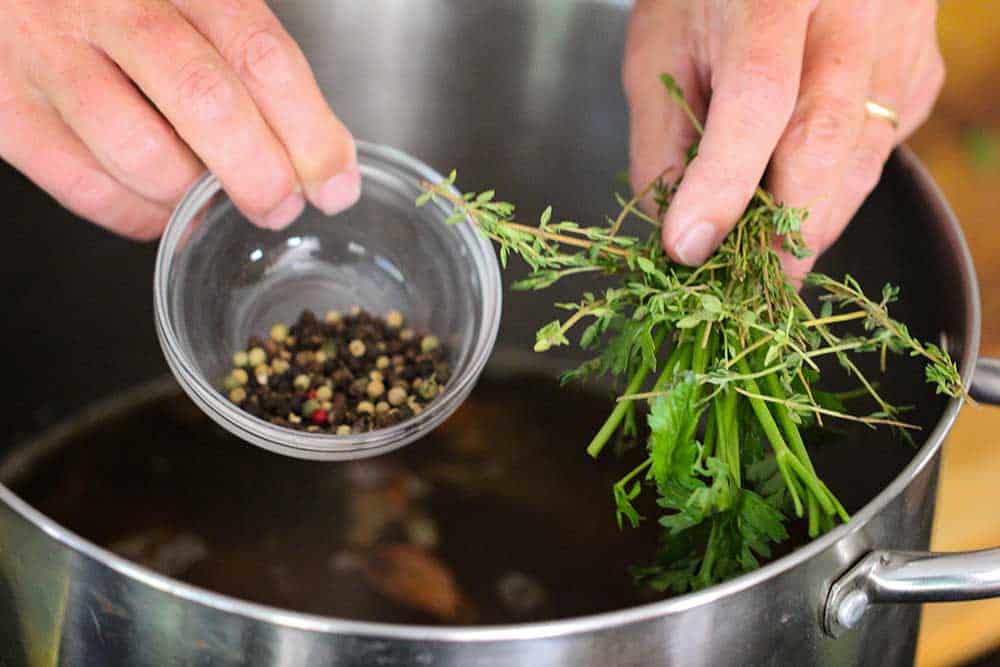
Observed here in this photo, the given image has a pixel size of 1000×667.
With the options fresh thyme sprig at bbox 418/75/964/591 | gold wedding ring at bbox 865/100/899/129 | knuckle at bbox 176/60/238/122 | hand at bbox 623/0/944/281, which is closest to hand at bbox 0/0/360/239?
knuckle at bbox 176/60/238/122

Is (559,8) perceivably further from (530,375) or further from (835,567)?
(835,567)

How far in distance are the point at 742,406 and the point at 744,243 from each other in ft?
0.29

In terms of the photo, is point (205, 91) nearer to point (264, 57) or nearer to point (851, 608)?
point (264, 57)

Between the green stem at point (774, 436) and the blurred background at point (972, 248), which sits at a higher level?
the green stem at point (774, 436)

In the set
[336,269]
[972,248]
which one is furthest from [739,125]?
[972,248]

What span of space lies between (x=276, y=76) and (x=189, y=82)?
0.16 ft

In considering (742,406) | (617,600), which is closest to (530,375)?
(617,600)

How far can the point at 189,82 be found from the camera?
0.61 meters

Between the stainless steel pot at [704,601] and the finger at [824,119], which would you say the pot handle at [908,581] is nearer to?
the stainless steel pot at [704,601]

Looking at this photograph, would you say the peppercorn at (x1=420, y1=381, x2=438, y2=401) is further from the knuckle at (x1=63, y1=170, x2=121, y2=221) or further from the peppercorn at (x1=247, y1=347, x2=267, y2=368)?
the knuckle at (x1=63, y1=170, x2=121, y2=221)

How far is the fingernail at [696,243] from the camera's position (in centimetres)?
62

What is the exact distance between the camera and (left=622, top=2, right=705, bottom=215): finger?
2.43ft

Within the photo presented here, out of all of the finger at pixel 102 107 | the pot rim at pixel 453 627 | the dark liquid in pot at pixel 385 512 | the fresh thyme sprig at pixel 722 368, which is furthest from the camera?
the dark liquid in pot at pixel 385 512

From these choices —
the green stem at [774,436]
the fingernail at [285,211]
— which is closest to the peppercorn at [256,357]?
the fingernail at [285,211]
